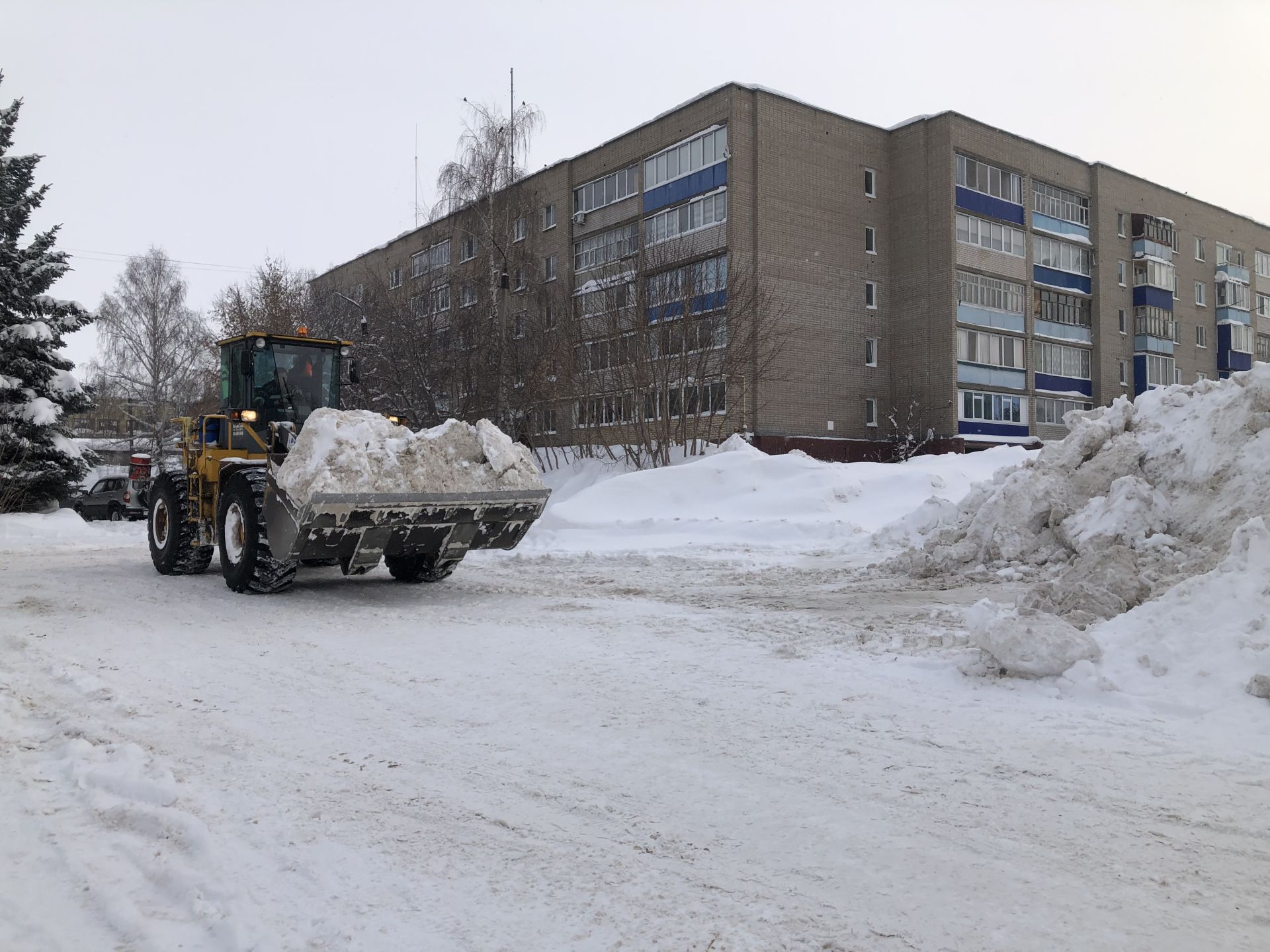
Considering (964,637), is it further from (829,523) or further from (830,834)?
(829,523)

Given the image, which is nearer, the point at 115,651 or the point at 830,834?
the point at 830,834

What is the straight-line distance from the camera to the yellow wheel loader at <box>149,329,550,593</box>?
917 centimetres

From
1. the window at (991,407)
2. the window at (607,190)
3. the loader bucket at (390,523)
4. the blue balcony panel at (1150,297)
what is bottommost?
the loader bucket at (390,523)

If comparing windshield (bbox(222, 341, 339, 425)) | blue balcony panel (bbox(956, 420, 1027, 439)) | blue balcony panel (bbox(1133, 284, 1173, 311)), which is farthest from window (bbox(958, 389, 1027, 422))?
windshield (bbox(222, 341, 339, 425))

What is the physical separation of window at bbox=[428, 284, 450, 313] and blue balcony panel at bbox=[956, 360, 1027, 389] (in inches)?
801

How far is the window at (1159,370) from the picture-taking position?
48.2 m

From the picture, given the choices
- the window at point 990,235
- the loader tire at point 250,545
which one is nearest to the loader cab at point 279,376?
the loader tire at point 250,545

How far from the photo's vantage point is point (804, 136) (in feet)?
123

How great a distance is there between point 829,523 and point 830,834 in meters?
13.8

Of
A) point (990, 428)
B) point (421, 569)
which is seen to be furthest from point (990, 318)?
point (421, 569)

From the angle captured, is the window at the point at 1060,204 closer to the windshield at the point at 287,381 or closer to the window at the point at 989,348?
the window at the point at 989,348

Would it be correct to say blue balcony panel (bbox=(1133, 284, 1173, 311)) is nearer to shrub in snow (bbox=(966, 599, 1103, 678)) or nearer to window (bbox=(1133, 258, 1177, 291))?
window (bbox=(1133, 258, 1177, 291))

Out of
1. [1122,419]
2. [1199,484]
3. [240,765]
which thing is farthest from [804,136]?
[240,765]

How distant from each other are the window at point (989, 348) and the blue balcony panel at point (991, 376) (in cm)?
19
